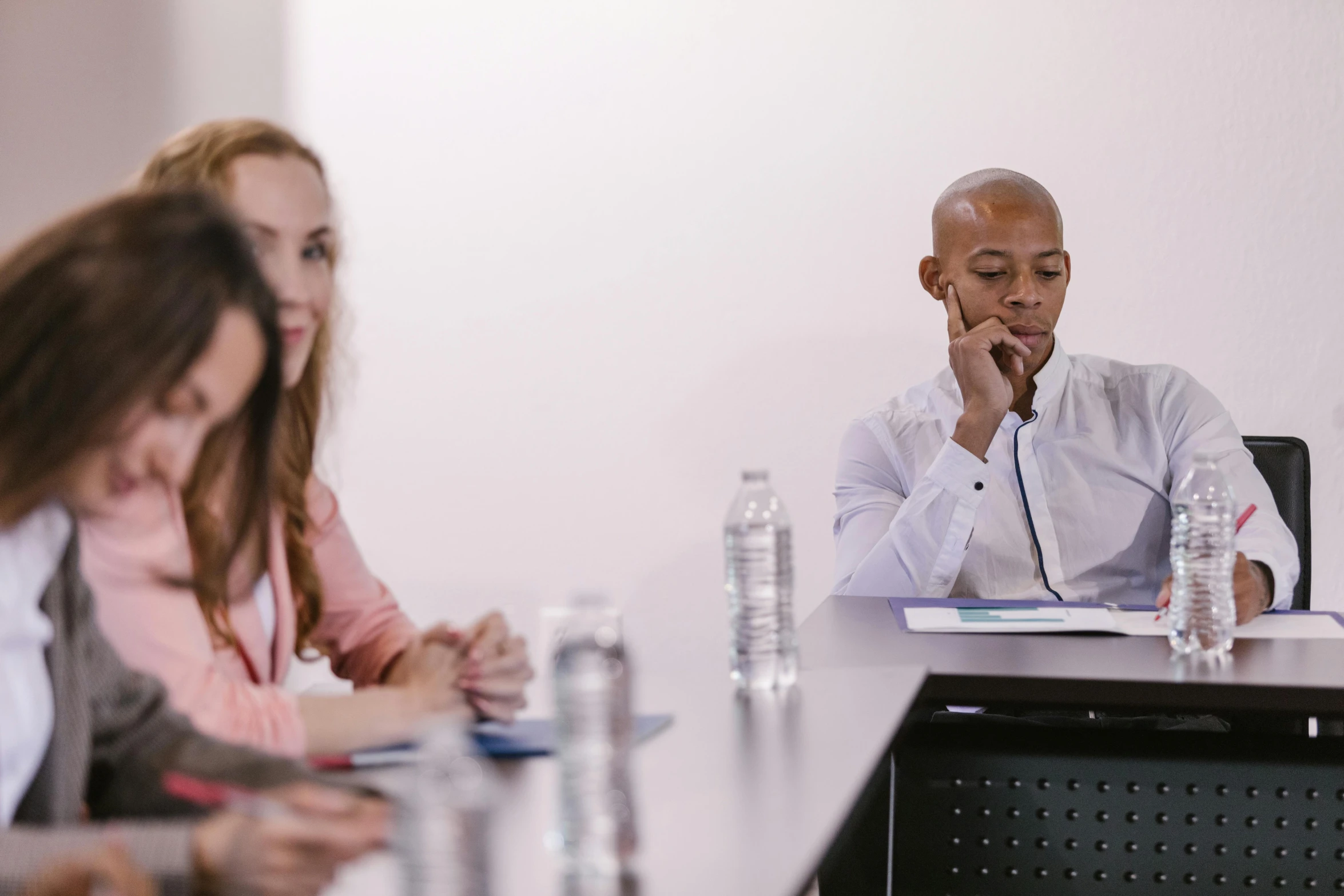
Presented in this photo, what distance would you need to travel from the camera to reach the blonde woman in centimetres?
115

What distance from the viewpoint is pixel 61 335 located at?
2.76ft

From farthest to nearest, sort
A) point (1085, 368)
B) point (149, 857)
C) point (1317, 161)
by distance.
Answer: point (1317, 161) < point (1085, 368) < point (149, 857)

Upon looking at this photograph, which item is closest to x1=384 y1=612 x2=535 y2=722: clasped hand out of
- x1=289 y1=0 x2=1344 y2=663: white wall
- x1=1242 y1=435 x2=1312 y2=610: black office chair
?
x1=1242 y1=435 x2=1312 y2=610: black office chair

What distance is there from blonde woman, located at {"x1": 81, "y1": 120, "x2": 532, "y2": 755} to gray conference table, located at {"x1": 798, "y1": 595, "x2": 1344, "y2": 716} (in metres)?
0.47

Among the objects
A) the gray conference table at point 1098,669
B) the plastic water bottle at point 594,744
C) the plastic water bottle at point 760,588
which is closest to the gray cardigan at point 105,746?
the plastic water bottle at point 594,744

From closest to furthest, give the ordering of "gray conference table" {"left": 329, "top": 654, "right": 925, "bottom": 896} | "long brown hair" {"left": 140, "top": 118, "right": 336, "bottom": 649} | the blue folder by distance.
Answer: "gray conference table" {"left": 329, "top": 654, "right": 925, "bottom": 896}
the blue folder
"long brown hair" {"left": 140, "top": 118, "right": 336, "bottom": 649}

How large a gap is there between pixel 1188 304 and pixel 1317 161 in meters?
0.43

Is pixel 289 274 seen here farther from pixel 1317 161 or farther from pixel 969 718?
pixel 1317 161

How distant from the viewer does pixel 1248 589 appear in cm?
172

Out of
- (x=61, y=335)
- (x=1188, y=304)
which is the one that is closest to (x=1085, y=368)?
(x=1188, y=304)

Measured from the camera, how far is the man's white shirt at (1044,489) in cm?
211

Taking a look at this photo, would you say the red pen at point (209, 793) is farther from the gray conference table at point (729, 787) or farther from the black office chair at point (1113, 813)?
the black office chair at point (1113, 813)

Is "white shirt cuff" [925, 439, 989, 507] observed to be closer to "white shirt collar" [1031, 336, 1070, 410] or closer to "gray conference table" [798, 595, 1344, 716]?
"white shirt collar" [1031, 336, 1070, 410]

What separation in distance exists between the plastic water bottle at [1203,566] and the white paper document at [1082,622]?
7 cm
